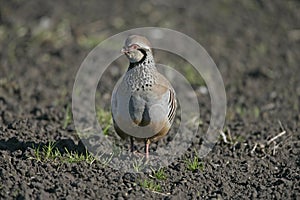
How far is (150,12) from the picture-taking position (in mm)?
10430

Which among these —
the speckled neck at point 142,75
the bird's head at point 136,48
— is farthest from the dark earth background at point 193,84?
the bird's head at point 136,48

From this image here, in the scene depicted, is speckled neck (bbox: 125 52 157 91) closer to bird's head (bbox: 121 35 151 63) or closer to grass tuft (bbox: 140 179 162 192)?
bird's head (bbox: 121 35 151 63)

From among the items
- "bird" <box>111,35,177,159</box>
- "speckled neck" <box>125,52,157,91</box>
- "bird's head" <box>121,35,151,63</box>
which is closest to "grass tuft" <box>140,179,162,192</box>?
"bird" <box>111,35,177,159</box>

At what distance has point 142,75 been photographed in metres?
5.67

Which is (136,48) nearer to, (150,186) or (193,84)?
(150,186)

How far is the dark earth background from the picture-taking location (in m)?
5.40

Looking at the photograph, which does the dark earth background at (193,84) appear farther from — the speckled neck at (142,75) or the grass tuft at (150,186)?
the speckled neck at (142,75)

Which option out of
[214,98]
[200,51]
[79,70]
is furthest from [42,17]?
[214,98]

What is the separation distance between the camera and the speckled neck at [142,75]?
566 centimetres

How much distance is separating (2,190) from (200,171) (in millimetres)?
1877

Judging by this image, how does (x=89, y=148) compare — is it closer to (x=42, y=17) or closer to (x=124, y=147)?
(x=124, y=147)

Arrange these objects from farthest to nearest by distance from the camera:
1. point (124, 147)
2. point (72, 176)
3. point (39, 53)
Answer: point (39, 53) < point (124, 147) < point (72, 176)

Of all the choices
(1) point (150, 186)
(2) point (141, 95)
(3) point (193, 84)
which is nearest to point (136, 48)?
(2) point (141, 95)

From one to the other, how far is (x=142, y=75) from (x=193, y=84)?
296 centimetres
